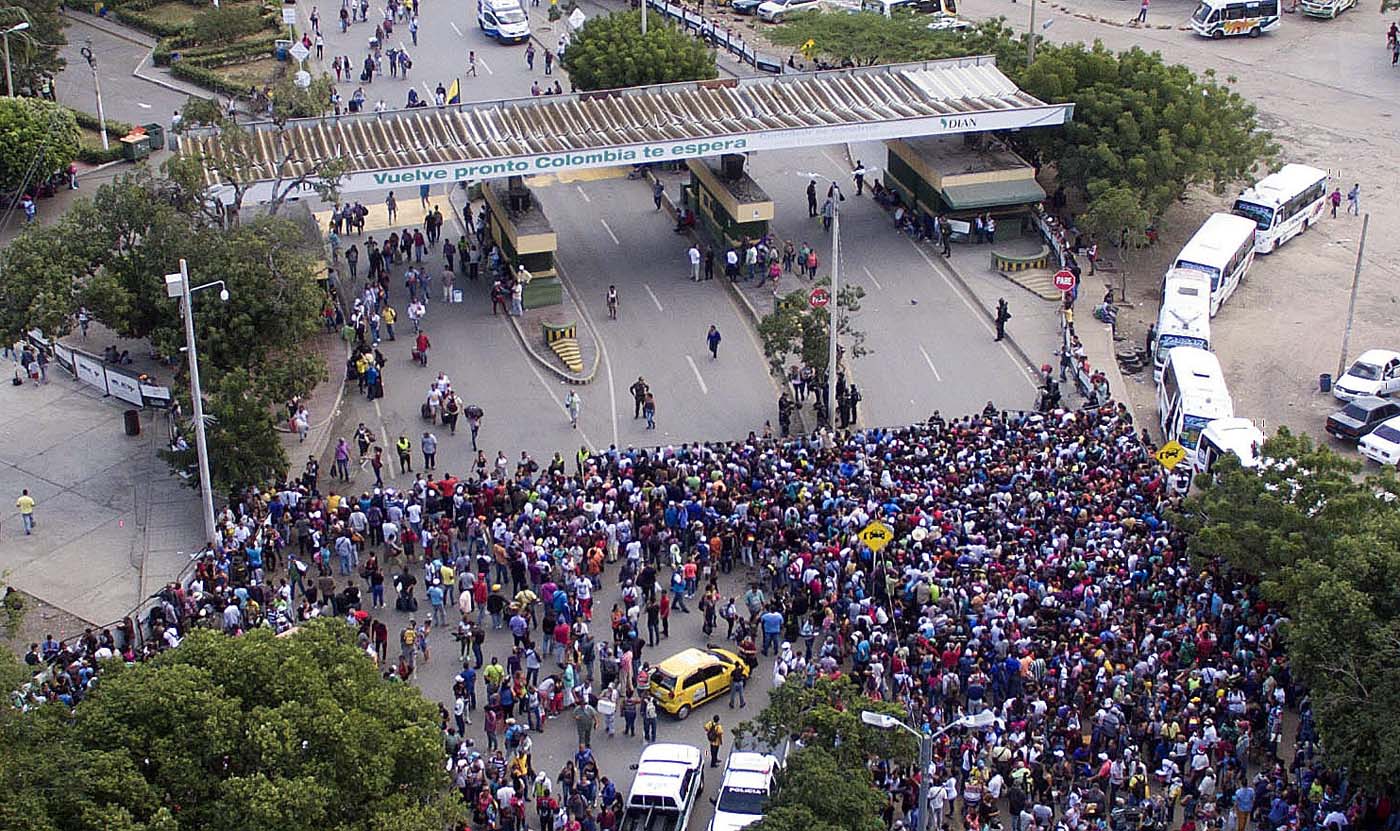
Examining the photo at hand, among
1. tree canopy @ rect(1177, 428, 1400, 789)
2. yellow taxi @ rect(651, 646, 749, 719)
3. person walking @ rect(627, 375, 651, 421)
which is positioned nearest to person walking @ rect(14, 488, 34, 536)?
person walking @ rect(627, 375, 651, 421)

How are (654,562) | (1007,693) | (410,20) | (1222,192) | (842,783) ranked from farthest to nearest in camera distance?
(410,20) < (1222,192) < (654,562) < (1007,693) < (842,783)

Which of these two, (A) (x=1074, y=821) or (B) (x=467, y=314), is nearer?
(A) (x=1074, y=821)

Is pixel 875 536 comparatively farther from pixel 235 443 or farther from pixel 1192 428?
pixel 235 443

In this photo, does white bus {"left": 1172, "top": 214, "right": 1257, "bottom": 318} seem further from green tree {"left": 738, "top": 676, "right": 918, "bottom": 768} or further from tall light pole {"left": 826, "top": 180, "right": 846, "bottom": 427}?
green tree {"left": 738, "top": 676, "right": 918, "bottom": 768}

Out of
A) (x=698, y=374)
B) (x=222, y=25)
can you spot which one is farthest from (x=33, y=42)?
(x=698, y=374)

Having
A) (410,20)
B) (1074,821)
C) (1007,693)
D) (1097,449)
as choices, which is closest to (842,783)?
(1074,821)

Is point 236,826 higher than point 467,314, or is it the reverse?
point 236,826

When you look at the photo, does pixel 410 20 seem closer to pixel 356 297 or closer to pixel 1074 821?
pixel 356 297
